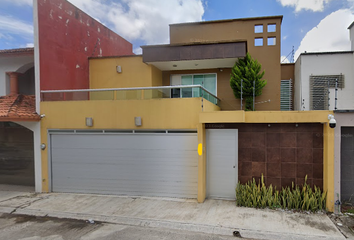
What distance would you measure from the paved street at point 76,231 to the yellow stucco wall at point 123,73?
6.46m

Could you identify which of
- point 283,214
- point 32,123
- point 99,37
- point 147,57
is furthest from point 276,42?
point 32,123

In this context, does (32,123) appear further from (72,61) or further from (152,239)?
(152,239)

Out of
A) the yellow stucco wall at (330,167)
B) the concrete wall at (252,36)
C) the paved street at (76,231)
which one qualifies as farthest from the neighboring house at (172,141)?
the concrete wall at (252,36)

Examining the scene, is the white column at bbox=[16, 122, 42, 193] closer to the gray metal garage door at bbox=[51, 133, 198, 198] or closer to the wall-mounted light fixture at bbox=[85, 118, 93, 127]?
the gray metal garage door at bbox=[51, 133, 198, 198]

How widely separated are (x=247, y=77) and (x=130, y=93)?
202 inches

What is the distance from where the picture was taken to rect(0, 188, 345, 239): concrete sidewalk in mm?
5461

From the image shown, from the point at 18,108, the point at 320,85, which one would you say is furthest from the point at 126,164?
the point at 320,85

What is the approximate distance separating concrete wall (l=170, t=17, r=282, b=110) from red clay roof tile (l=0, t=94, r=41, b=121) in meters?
7.63

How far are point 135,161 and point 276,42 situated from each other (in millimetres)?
8733

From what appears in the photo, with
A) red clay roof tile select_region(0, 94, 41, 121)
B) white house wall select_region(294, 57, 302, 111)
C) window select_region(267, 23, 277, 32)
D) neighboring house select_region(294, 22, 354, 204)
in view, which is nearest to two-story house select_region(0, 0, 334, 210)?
red clay roof tile select_region(0, 94, 41, 121)

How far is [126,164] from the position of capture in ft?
26.4

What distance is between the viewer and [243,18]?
37.3 feet

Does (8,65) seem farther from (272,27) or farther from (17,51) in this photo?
(272,27)

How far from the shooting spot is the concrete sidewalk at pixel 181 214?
5.46m
